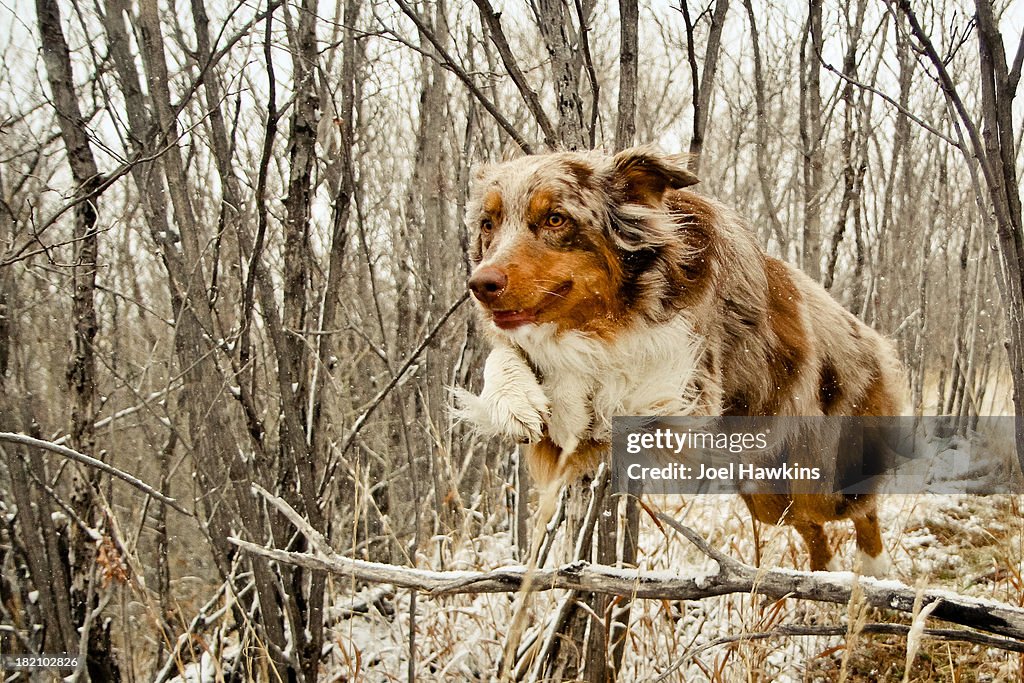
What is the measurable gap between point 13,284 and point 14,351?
0.38 metres

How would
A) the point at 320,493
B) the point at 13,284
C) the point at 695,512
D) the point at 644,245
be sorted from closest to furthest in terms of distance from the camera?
1. the point at 644,245
2. the point at 320,493
3. the point at 13,284
4. the point at 695,512

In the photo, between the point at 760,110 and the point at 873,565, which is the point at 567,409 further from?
the point at 760,110

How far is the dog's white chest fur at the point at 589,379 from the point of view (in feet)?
5.94

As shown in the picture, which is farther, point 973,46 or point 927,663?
point 973,46

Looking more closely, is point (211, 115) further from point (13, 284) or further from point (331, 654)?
point (331, 654)

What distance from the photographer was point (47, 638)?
3.46 m

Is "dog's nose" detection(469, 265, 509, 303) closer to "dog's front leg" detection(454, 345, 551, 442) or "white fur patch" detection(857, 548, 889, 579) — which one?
"dog's front leg" detection(454, 345, 551, 442)

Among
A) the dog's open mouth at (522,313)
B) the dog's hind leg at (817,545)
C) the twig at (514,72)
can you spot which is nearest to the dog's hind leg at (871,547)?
the dog's hind leg at (817,545)

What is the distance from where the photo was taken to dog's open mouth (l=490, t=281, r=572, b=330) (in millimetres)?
1700

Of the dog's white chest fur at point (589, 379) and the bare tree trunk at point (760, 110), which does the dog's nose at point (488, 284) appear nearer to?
the dog's white chest fur at point (589, 379)

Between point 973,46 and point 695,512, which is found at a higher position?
point 973,46

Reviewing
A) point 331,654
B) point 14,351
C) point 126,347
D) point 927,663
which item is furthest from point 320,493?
point 126,347

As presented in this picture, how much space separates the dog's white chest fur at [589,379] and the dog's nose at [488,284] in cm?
20

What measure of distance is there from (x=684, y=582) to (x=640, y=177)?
3.85 ft
